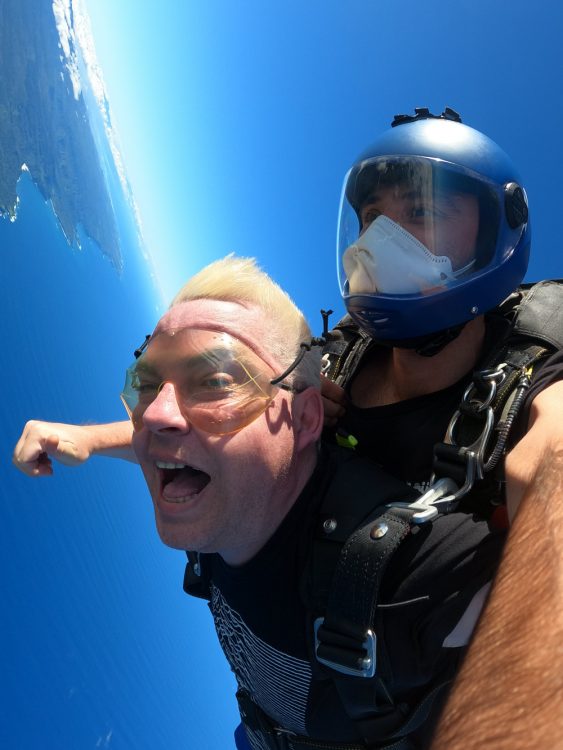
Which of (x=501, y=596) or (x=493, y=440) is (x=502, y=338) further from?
(x=501, y=596)

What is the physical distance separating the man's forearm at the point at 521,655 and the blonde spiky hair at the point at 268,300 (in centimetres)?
64

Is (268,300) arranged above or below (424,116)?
below

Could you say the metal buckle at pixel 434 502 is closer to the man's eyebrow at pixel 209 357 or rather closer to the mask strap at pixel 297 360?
the mask strap at pixel 297 360

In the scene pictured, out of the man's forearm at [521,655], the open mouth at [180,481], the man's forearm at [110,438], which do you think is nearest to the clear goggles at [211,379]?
the open mouth at [180,481]

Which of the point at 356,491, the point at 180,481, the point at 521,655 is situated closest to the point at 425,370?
the point at 356,491

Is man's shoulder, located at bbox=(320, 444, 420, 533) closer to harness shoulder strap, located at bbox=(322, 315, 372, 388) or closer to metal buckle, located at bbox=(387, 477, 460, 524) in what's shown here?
metal buckle, located at bbox=(387, 477, 460, 524)

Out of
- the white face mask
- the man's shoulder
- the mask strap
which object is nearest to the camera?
the man's shoulder

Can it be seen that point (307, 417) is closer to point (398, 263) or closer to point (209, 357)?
point (209, 357)

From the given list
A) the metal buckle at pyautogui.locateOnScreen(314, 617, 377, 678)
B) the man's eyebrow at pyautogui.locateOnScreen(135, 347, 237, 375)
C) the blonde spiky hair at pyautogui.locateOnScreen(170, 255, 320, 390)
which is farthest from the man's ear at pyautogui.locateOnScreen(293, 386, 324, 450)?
the metal buckle at pyautogui.locateOnScreen(314, 617, 377, 678)

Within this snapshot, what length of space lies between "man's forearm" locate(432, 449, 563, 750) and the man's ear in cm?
56

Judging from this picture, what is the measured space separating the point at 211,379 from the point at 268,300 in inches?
10.1

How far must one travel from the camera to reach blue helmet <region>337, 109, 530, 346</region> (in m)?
1.26

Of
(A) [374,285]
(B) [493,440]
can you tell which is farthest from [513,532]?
(A) [374,285]

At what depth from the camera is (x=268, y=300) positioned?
1.18m
